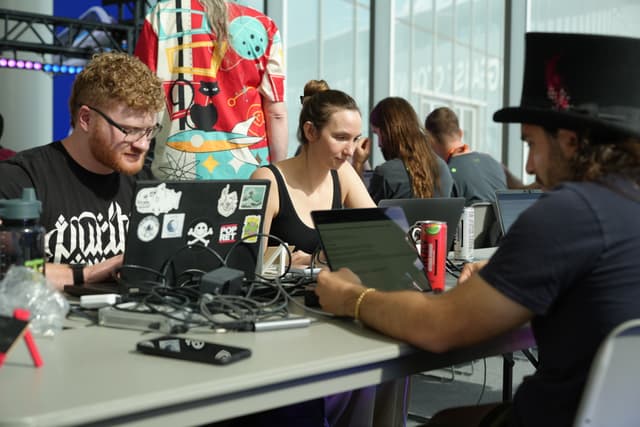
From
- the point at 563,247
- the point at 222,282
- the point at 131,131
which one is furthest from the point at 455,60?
the point at 563,247

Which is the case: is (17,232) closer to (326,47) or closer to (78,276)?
(78,276)

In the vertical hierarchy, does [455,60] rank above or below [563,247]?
above

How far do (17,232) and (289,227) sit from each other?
3.73ft

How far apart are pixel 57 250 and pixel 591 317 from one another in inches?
53.2

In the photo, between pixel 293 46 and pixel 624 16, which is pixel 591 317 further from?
pixel 624 16

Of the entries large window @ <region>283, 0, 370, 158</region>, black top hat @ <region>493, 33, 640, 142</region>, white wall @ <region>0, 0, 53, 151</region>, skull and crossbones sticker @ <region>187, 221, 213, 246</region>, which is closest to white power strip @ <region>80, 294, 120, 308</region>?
skull and crossbones sticker @ <region>187, 221, 213, 246</region>

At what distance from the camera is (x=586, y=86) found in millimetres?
1208

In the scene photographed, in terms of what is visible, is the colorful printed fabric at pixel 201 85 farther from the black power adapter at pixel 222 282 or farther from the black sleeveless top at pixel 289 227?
the black power adapter at pixel 222 282

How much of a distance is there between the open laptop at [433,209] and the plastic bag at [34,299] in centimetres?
116

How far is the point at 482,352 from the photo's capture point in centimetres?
133

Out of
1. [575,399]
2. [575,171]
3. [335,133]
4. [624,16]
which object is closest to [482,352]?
[575,399]

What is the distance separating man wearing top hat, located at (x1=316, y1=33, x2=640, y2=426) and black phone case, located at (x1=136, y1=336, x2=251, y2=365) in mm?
297

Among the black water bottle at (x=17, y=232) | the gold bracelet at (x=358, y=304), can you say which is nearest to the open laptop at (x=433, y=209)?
the gold bracelet at (x=358, y=304)

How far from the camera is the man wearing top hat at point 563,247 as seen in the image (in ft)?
3.58
